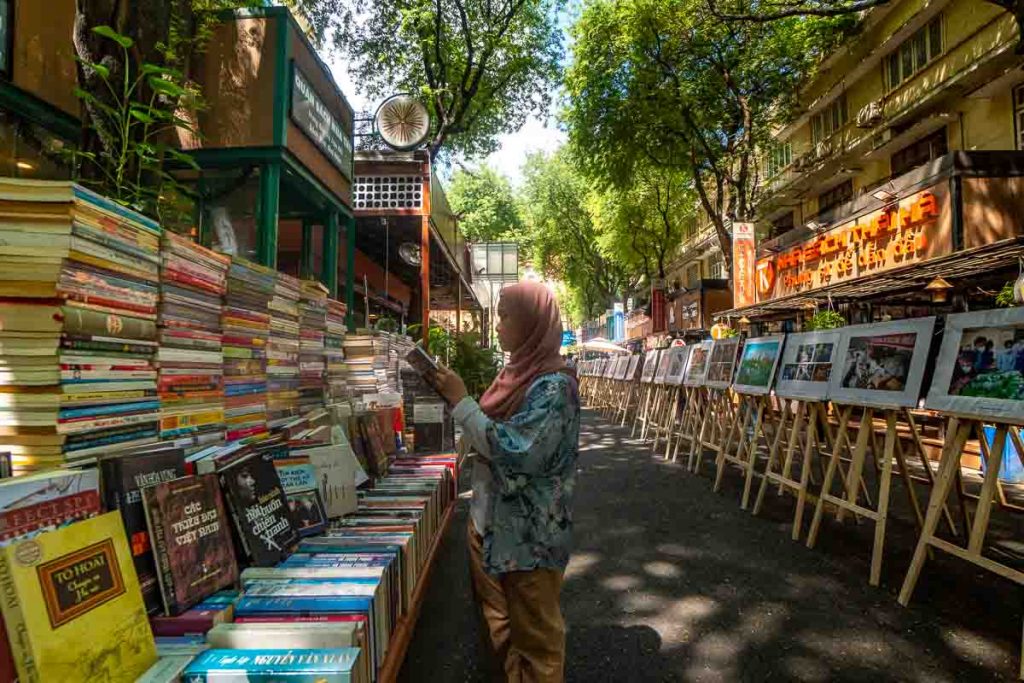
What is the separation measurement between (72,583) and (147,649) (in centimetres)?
28

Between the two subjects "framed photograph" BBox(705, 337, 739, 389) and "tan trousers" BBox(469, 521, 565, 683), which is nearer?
"tan trousers" BBox(469, 521, 565, 683)

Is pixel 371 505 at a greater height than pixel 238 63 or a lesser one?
lesser

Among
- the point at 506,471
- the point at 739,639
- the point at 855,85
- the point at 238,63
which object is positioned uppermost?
the point at 855,85

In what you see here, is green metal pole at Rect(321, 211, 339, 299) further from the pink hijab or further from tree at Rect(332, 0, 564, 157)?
tree at Rect(332, 0, 564, 157)

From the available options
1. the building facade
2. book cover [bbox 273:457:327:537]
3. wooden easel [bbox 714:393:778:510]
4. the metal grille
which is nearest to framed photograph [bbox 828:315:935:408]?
wooden easel [bbox 714:393:778:510]

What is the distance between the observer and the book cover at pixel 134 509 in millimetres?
1525

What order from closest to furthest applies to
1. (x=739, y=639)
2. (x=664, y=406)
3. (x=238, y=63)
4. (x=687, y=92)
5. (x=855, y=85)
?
(x=739, y=639) → (x=238, y=63) → (x=664, y=406) → (x=687, y=92) → (x=855, y=85)

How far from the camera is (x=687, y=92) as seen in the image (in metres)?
13.0

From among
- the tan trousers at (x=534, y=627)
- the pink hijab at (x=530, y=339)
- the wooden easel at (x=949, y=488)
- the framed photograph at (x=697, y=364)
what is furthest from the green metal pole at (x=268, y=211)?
the framed photograph at (x=697, y=364)

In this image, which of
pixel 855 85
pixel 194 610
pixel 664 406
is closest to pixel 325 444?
pixel 194 610

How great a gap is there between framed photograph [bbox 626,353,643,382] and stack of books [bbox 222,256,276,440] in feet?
38.5

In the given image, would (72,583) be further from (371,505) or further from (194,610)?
(371,505)

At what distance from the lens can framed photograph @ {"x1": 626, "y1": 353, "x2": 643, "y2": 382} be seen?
13711 millimetres

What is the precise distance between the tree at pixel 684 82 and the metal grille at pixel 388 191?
7.97 m
